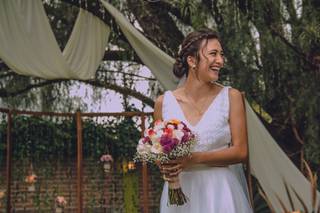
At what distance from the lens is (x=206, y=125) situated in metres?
1.69

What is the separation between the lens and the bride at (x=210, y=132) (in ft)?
5.45

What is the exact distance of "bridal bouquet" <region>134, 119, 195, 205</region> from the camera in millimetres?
1591

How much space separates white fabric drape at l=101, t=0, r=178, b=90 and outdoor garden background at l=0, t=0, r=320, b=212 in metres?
0.18

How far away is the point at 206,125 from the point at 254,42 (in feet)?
7.54

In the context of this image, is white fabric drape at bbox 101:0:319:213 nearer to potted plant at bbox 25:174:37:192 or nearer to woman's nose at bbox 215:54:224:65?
woman's nose at bbox 215:54:224:65

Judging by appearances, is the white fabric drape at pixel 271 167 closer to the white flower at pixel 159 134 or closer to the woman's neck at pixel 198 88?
the woman's neck at pixel 198 88

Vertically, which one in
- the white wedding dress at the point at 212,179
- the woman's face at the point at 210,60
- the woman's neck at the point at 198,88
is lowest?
the white wedding dress at the point at 212,179

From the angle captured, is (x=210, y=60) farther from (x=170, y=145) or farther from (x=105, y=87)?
(x=105, y=87)

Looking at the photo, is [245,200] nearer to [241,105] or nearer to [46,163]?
[241,105]

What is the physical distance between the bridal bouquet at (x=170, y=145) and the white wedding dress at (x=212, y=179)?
0.06 meters

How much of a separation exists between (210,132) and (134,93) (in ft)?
11.2

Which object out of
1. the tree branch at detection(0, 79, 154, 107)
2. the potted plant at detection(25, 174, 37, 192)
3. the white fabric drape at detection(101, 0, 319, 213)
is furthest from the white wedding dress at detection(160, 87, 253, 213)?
the potted plant at detection(25, 174, 37, 192)

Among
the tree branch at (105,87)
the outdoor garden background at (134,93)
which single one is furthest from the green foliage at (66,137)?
the tree branch at (105,87)

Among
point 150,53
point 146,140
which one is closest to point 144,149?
point 146,140
